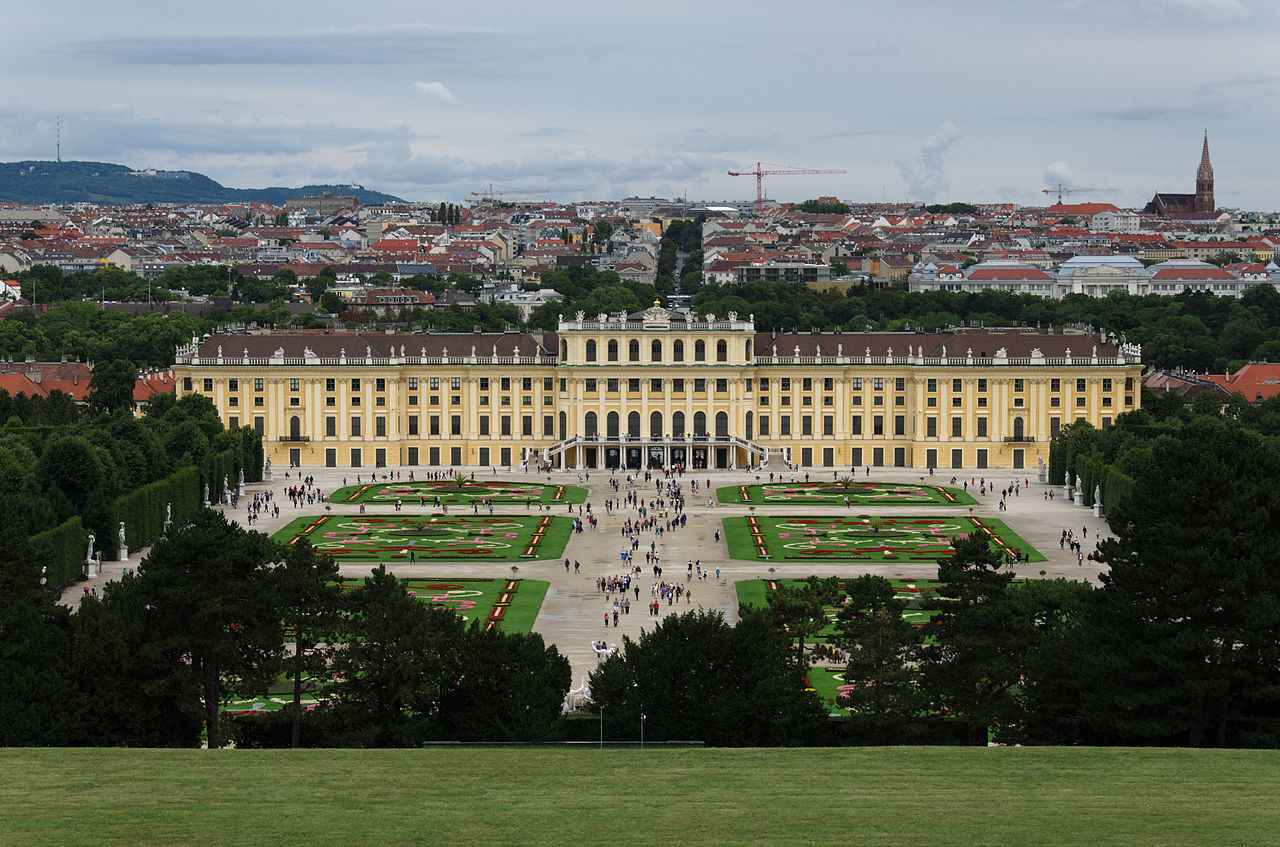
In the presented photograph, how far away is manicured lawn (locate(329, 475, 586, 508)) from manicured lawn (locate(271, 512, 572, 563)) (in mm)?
5419

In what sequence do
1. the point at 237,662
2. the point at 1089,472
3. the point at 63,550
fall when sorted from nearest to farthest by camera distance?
the point at 237,662, the point at 63,550, the point at 1089,472

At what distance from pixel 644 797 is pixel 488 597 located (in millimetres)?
36499

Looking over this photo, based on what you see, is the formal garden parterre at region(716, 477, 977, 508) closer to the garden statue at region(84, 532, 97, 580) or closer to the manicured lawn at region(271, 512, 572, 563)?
the manicured lawn at region(271, 512, 572, 563)

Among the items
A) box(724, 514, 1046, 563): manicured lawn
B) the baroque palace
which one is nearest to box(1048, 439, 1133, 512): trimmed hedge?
box(724, 514, 1046, 563): manicured lawn

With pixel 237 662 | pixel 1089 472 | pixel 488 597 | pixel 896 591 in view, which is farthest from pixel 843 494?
pixel 237 662

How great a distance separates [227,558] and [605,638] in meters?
17.1

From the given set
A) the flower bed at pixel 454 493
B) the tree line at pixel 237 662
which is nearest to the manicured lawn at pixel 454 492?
the flower bed at pixel 454 493

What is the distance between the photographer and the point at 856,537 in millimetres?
84438

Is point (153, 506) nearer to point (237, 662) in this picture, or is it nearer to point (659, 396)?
point (237, 662)

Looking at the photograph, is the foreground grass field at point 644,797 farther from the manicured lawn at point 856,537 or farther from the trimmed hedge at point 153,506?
the trimmed hedge at point 153,506

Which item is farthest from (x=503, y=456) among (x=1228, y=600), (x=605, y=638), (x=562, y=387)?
(x=1228, y=600)

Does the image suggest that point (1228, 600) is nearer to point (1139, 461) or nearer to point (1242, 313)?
point (1139, 461)

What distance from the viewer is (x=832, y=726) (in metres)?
45.1

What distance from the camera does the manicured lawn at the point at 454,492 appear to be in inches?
3875
